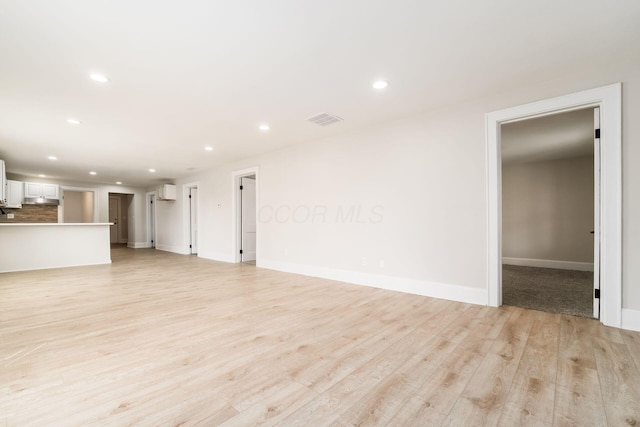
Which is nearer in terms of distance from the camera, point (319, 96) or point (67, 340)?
point (67, 340)

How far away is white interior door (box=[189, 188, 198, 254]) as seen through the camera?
8633mm

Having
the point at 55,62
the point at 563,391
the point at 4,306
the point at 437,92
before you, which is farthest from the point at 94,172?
the point at 563,391

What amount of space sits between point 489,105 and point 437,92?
68 cm

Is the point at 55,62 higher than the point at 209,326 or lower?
higher

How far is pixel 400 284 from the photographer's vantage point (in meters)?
3.93

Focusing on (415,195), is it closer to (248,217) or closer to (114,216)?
(248,217)

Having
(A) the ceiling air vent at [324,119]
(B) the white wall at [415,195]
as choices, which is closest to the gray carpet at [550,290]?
(B) the white wall at [415,195]

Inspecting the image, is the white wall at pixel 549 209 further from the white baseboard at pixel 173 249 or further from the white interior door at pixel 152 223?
the white interior door at pixel 152 223

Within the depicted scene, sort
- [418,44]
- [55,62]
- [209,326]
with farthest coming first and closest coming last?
1. [209,326]
2. [55,62]
3. [418,44]

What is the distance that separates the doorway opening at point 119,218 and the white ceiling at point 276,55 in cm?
916

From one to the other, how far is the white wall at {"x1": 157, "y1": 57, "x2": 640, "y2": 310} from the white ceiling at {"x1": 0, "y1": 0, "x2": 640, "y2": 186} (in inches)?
11.4

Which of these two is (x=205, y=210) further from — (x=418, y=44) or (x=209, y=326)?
(x=418, y=44)

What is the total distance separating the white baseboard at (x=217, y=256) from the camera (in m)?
6.94

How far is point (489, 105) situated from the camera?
10.7ft
